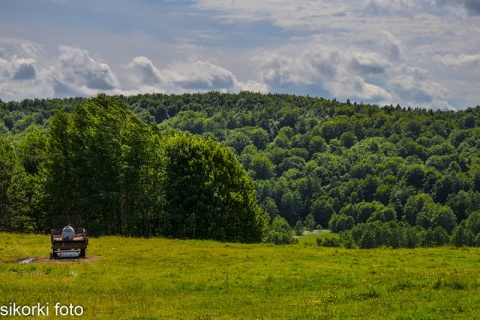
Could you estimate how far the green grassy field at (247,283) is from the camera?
67.9 feet

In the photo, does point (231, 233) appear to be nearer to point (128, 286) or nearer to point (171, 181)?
point (171, 181)

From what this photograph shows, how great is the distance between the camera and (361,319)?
1853 cm

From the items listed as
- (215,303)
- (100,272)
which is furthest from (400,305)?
(100,272)

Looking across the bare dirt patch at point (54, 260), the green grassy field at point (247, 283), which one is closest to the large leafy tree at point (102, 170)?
the green grassy field at point (247, 283)

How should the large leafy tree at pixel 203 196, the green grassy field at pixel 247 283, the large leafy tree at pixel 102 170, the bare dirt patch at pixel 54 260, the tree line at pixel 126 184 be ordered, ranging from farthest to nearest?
the large leafy tree at pixel 203 196 < the tree line at pixel 126 184 < the large leafy tree at pixel 102 170 < the bare dirt patch at pixel 54 260 < the green grassy field at pixel 247 283

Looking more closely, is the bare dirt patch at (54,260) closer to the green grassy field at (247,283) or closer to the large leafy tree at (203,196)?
the green grassy field at (247,283)

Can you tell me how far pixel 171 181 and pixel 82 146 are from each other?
12142 mm

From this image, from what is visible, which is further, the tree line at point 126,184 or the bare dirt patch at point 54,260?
the tree line at point 126,184

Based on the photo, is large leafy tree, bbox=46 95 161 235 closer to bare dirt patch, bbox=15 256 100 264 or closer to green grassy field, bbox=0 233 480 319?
green grassy field, bbox=0 233 480 319

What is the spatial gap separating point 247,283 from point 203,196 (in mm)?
37612

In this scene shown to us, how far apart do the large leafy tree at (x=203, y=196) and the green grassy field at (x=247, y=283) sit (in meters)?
21.4

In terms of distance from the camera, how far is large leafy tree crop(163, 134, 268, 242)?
65.6m

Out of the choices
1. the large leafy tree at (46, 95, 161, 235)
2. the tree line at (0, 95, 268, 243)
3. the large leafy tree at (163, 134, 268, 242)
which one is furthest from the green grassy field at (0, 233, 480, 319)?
the large leafy tree at (163, 134, 268, 242)

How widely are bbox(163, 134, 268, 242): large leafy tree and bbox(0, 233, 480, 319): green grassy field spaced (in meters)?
21.4
